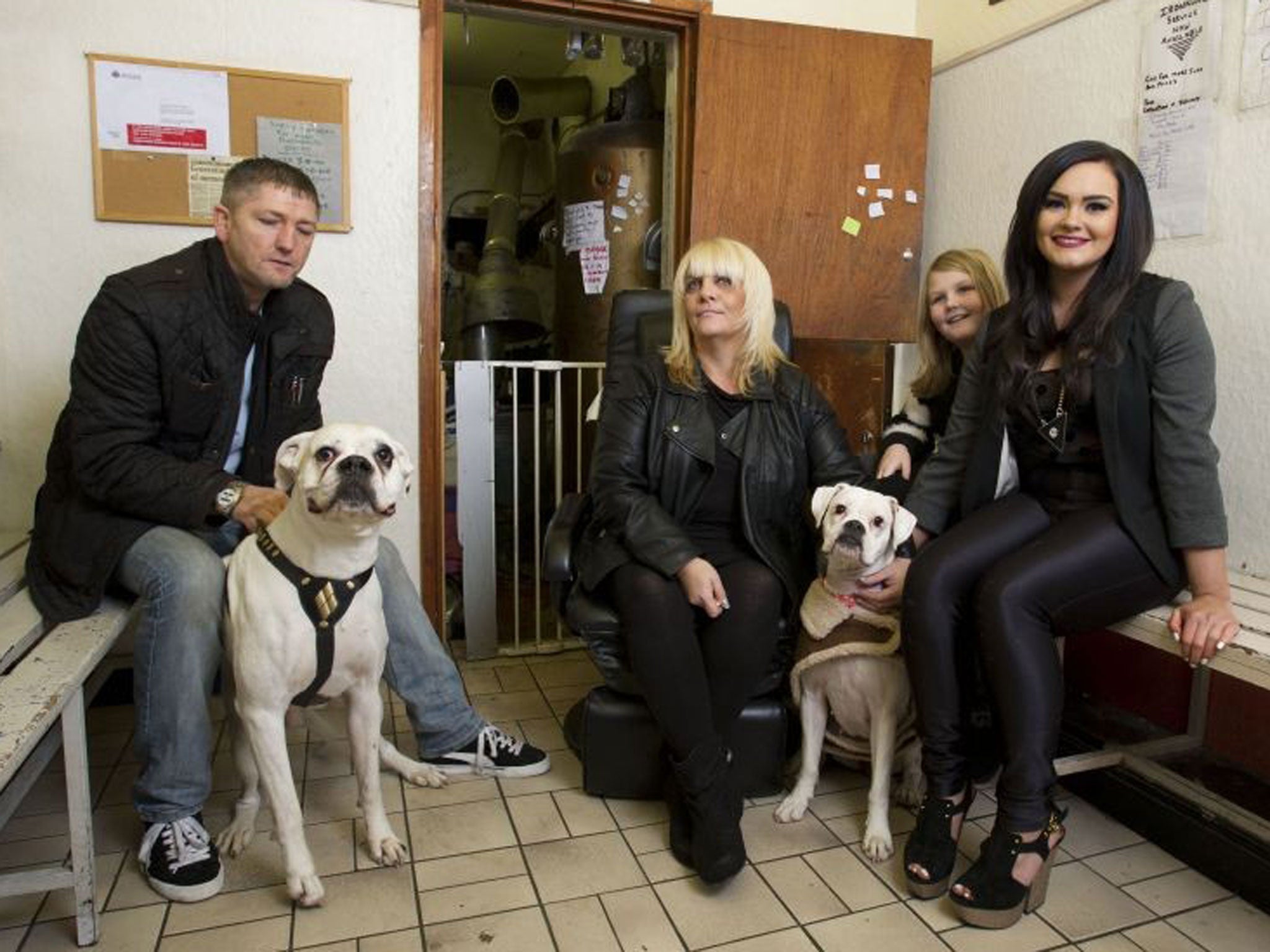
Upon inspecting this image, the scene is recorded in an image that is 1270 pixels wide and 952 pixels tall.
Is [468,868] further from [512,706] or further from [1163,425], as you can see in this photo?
[1163,425]

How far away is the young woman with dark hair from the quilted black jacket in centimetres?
133

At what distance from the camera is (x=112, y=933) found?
146cm

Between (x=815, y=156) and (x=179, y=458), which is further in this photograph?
(x=815, y=156)

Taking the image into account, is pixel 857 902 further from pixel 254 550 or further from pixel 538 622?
pixel 538 622

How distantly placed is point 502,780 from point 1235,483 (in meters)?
1.67

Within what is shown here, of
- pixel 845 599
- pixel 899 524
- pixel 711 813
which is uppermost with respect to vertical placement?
pixel 899 524

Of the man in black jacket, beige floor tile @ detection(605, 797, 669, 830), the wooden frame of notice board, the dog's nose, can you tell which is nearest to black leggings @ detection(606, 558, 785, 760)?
beige floor tile @ detection(605, 797, 669, 830)

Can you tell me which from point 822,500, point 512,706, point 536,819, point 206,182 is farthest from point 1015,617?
point 206,182

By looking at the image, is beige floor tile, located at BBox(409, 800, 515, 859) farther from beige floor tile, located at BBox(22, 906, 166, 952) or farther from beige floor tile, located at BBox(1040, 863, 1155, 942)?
beige floor tile, located at BBox(1040, 863, 1155, 942)

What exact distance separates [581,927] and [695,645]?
518 mm

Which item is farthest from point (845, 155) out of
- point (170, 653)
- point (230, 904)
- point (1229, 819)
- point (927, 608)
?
point (230, 904)

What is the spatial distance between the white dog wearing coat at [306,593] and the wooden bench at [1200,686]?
128 centimetres

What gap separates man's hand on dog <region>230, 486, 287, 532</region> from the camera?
1581mm

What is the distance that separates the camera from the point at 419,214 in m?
2.49
